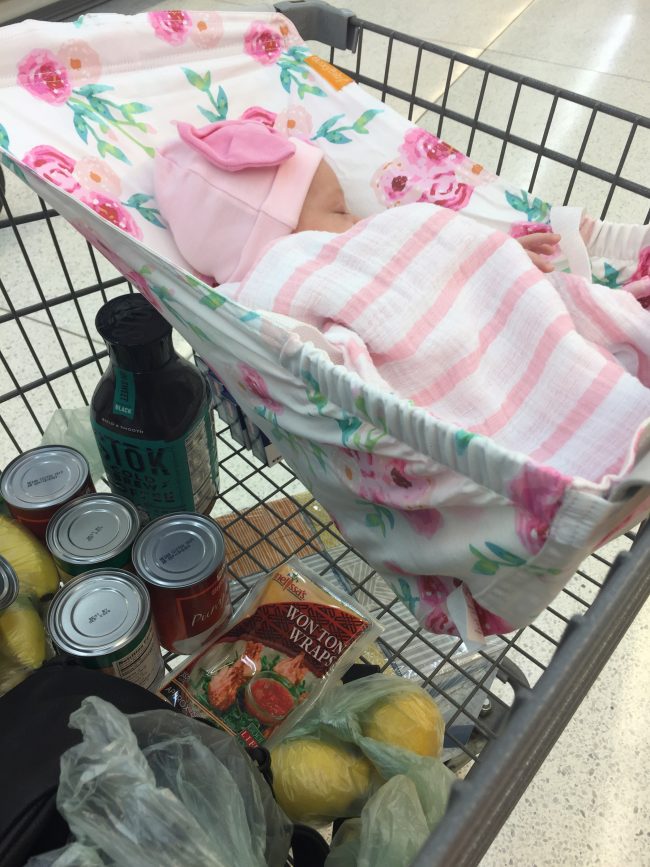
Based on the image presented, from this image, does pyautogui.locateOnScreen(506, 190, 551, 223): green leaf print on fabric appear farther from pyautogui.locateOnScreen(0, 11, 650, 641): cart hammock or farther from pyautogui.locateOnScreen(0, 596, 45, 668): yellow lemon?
pyautogui.locateOnScreen(0, 596, 45, 668): yellow lemon

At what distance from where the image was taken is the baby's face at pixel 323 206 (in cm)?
74

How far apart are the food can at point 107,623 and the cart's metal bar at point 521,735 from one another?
0.84 feet

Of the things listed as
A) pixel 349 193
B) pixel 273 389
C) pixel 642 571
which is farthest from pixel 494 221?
pixel 642 571

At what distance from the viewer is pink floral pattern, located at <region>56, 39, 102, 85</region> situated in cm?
67

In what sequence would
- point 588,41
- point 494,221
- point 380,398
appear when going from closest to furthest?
point 380,398
point 494,221
point 588,41

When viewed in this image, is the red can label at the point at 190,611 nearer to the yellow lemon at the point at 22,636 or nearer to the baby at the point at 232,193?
the yellow lemon at the point at 22,636

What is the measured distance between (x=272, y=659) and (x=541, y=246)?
17.9 inches

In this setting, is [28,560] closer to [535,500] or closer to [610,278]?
[535,500]

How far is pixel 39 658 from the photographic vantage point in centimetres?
51

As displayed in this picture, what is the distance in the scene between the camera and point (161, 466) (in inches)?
24.4

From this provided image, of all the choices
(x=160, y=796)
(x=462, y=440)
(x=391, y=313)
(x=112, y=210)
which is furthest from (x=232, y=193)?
(x=160, y=796)

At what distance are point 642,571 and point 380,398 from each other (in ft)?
0.53

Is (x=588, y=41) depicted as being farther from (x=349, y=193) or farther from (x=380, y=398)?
(x=380, y=398)

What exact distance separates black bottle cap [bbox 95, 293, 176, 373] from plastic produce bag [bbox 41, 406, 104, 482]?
0.88 feet
